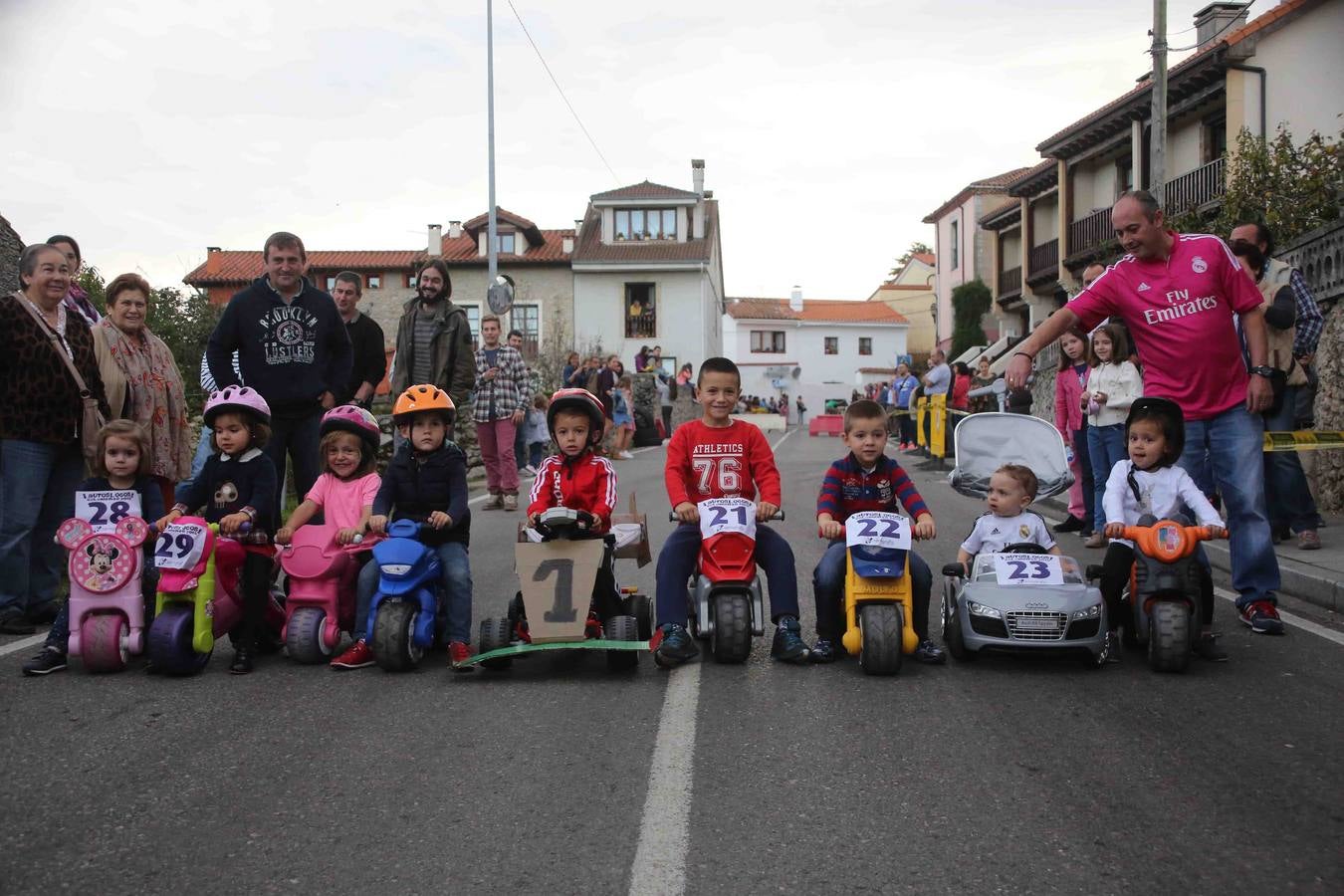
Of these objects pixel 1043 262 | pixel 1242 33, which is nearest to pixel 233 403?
pixel 1242 33

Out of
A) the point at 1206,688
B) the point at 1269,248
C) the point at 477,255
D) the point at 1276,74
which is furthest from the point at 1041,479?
the point at 477,255

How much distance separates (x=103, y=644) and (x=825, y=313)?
313 feet

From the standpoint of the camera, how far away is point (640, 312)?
6031 cm

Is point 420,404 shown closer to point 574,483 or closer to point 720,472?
point 574,483

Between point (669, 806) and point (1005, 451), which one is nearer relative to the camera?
point (669, 806)

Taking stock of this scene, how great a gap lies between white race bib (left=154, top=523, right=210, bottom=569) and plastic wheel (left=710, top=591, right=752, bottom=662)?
8.40ft

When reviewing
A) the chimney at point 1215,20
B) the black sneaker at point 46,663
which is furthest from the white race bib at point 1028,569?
the chimney at point 1215,20

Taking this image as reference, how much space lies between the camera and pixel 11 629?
23.0ft

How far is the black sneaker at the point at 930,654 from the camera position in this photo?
20.4ft

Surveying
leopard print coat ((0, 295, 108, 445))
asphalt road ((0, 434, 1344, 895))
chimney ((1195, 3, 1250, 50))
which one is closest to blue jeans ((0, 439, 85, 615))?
leopard print coat ((0, 295, 108, 445))

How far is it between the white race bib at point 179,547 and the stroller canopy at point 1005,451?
416 cm

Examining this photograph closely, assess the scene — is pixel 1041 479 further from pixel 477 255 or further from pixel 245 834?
pixel 477 255

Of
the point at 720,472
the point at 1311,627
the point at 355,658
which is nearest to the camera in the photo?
the point at 355,658

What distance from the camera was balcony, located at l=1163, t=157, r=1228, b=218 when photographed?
104 ft
